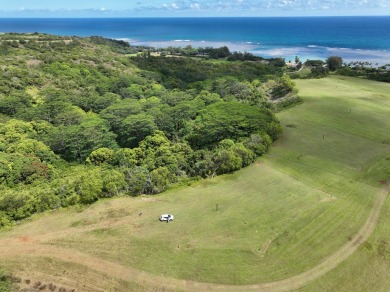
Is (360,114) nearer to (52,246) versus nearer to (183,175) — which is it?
(183,175)

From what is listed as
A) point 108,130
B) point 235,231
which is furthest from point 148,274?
point 108,130

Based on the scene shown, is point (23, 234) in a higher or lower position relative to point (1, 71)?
lower

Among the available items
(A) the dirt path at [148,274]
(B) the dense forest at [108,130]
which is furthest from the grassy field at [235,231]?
(B) the dense forest at [108,130]

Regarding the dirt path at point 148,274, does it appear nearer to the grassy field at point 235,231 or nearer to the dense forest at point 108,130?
the grassy field at point 235,231

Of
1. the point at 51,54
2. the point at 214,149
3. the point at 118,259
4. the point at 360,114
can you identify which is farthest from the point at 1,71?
the point at 360,114

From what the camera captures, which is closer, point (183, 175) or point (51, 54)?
point (183, 175)

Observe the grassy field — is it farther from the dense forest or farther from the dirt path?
the dense forest

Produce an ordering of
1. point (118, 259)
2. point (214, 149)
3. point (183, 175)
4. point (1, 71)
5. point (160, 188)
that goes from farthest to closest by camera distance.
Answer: point (1, 71), point (214, 149), point (183, 175), point (160, 188), point (118, 259)

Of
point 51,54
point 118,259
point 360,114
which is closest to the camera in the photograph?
point 118,259
